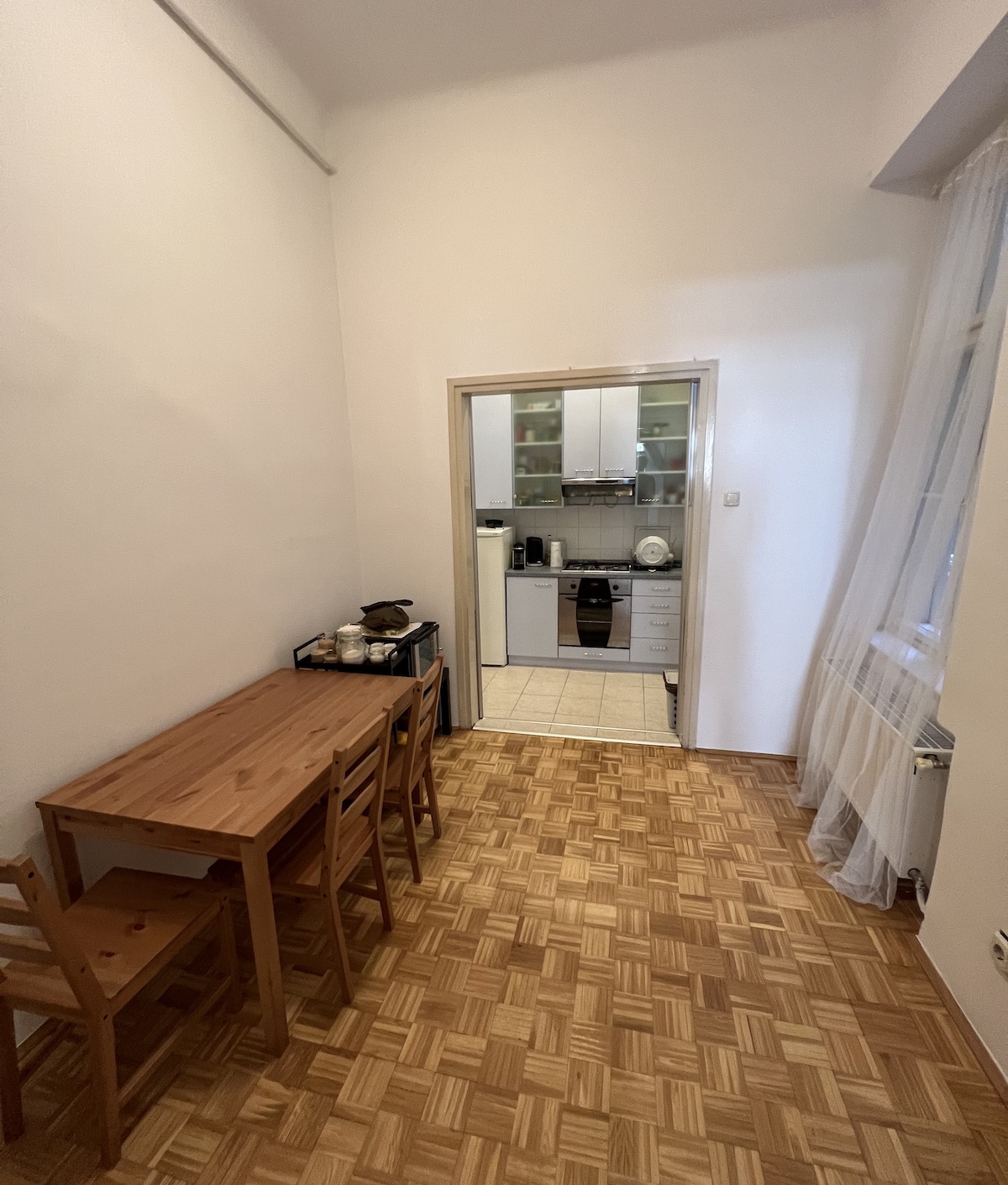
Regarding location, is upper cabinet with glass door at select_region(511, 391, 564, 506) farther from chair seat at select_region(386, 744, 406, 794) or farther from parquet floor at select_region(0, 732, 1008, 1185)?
parquet floor at select_region(0, 732, 1008, 1185)

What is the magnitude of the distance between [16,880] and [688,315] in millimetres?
2971

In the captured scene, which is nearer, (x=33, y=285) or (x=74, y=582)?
(x=33, y=285)

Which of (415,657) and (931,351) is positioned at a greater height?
(931,351)

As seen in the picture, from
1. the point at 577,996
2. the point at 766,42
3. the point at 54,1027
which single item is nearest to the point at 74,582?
the point at 54,1027

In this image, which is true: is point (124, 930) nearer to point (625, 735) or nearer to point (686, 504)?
point (625, 735)

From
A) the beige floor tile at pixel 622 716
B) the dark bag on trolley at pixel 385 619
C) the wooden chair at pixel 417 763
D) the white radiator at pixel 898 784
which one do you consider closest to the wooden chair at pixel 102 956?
the wooden chair at pixel 417 763

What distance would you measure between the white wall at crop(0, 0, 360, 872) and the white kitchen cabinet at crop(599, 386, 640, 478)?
7.52 ft

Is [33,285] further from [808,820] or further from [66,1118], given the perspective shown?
[808,820]

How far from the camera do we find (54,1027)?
1.44 metres

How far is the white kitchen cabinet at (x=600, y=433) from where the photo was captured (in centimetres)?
389

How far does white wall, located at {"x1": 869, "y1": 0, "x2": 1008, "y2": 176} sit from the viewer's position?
144 centimetres

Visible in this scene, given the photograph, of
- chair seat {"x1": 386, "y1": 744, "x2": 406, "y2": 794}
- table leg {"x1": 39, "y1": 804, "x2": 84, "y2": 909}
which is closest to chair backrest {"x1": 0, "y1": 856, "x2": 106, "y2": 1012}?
table leg {"x1": 39, "y1": 804, "x2": 84, "y2": 909}

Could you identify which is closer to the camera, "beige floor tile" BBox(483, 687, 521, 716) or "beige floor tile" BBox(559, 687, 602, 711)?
"beige floor tile" BBox(483, 687, 521, 716)

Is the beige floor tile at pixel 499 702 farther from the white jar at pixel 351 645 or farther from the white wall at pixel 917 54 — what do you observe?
the white wall at pixel 917 54
